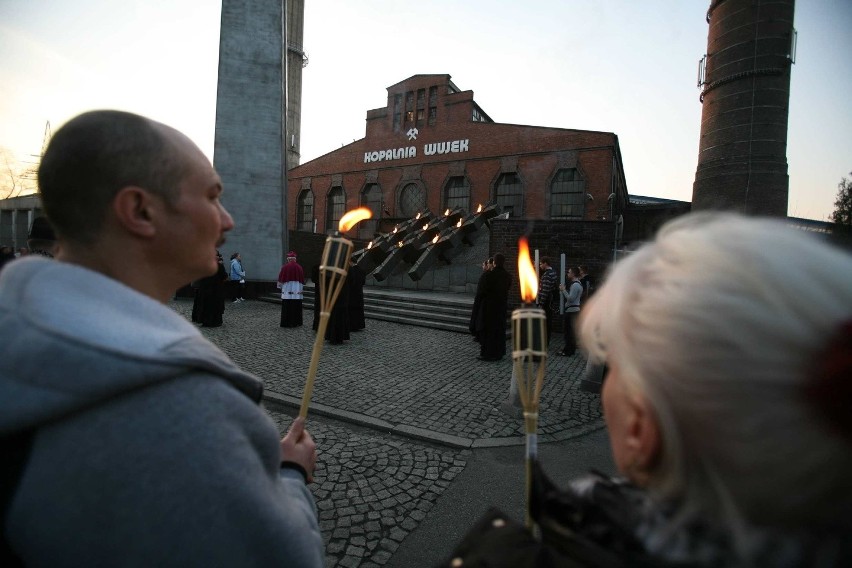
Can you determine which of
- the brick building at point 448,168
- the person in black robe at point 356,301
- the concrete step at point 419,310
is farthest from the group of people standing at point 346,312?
the brick building at point 448,168

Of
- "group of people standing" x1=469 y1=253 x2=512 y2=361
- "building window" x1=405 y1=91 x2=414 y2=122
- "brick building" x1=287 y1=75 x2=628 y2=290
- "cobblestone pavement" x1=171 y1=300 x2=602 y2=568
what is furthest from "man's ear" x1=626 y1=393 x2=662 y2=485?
"building window" x1=405 y1=91 x2=414 y2=122

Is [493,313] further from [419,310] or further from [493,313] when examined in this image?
[419,310]

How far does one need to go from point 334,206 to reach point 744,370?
35990mm

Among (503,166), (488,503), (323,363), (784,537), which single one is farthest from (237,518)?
(503,166)

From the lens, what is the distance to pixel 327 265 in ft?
4.91

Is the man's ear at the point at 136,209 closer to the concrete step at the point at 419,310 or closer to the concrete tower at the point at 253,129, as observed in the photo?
the concrete step at the point at 419,310

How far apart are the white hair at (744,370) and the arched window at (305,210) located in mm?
37231

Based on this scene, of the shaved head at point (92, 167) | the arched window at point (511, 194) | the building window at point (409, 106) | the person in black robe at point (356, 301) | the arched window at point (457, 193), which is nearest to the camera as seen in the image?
the shaved head at point (92, 167)

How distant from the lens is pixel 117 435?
0.80 metres

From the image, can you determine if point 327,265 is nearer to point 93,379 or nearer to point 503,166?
point 93,379

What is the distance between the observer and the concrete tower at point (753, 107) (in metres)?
22.8

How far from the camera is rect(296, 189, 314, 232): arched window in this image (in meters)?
36.3

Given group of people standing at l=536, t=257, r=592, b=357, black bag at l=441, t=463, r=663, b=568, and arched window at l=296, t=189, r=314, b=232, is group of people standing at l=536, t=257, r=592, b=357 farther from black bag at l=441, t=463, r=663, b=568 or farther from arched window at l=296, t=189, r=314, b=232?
arched window at l=296, t=189, r=314, b=232

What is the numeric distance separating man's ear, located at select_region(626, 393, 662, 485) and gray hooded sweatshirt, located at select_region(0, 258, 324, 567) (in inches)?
29.4
